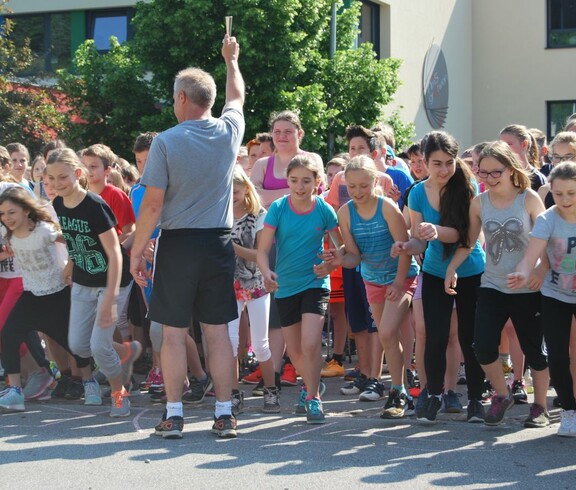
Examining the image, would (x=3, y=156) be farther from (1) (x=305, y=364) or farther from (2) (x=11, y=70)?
(2) (x=11, y=70)

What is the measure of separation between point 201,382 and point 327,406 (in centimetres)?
102

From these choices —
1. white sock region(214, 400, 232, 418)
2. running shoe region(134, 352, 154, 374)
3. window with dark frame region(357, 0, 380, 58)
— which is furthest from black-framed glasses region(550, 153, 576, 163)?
window with dark frame region(357, 0, 380, 58)

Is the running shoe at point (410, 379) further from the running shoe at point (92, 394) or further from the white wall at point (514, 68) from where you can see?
the white wall at point (514, 68)

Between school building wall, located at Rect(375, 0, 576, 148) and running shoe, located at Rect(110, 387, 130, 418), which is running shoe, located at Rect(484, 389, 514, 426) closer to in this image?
running shoe, located at Rect(110, 387, 130, 418)

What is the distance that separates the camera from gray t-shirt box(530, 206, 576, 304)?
20.7 feet

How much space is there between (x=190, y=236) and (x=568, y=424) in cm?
264

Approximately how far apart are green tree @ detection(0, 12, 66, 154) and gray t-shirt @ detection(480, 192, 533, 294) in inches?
578

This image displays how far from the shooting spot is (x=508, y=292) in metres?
6.55

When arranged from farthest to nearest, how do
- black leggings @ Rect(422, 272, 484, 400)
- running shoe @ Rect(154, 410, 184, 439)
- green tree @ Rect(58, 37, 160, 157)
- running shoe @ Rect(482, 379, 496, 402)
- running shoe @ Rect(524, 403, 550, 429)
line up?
green tree @ Rect(58, 37, 160, 157)
running shoe @ Rect(482, 379, 496, 402)
black leggings @ Rect(422, 272, 484, 400)
running shoe @ Rect(524, 403, 550, 429)
running shoe @ Rect(154, 410, 184, 439)

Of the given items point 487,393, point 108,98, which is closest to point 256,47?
point 108,98

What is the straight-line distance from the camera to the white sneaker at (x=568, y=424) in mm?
6352

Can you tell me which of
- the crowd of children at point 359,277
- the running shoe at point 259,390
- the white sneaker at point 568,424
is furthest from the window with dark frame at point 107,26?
the white sneaker at point 568,424

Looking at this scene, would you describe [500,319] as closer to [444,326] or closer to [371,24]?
[444,326]

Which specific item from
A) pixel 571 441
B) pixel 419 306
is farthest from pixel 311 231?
pixel 571 441
